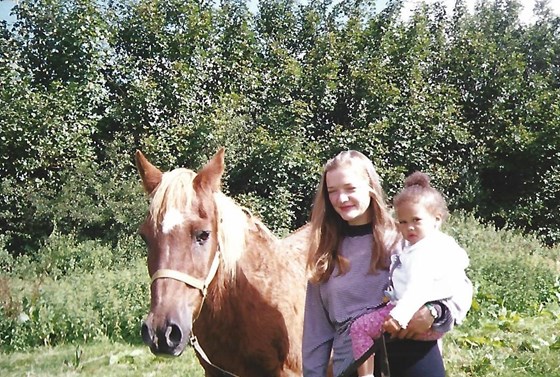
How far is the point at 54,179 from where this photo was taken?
39.8ft

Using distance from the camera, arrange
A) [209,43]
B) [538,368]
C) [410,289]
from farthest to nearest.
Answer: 1. [209,43]
2. [538,368]
3. [410,289]

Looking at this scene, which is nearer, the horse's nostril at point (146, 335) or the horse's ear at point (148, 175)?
the horse's nostril at point (146, 335)

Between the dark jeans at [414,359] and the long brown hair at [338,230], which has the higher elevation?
the long brown hair at [338,230]

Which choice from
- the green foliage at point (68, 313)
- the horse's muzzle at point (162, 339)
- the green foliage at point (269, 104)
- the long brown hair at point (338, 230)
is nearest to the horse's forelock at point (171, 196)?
the horse's muzzle at point (162, 339)

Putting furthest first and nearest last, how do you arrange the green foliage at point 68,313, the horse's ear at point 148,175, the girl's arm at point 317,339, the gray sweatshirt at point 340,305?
the green foliage at point 68,313 < the horse's ear at point 148,175 < the girl's arm at point 317,339 < the gray sweatshirt at point 340,305

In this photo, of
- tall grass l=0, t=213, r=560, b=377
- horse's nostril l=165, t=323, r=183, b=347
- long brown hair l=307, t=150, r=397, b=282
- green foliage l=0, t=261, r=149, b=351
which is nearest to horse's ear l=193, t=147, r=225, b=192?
long brown hair l=307, t=150, r=397, b=282

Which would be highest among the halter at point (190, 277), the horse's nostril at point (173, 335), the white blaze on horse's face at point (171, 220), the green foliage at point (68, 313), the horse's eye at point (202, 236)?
the white blaze on horse's face at point (171, 220)

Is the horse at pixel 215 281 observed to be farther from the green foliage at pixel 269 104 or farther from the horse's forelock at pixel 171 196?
the green foliage at pixel 269 104

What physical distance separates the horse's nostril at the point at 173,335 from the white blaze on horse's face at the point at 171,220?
416 millimetres

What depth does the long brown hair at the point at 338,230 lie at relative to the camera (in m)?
2.07

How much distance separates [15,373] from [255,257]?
3.72 meters

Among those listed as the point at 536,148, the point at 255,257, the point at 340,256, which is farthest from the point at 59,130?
the point at 536,148

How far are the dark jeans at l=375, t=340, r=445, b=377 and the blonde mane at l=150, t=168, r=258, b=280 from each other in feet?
3.07

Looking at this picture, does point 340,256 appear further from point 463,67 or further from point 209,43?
point 463,67
